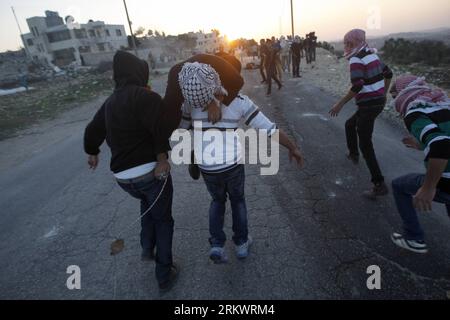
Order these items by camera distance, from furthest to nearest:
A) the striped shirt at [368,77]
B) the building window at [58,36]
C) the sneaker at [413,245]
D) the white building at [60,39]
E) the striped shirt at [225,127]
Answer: the building window at [58,36], the white building at [60,39], the striped shirt at [368,77], the sneaker at [413,245], the striped shirt at [225,127]

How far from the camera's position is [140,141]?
2.13 meters

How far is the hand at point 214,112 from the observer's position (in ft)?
6.44

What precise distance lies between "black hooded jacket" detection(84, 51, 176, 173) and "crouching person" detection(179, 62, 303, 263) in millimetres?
261

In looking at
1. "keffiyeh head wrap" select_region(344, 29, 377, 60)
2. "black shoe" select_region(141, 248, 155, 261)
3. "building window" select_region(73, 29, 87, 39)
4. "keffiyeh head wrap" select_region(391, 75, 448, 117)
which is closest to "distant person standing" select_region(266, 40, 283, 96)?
"keffiyeh head wrap" select_region(344, 29, 377, 60)

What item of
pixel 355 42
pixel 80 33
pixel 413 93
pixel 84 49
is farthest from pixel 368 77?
pixel 80 33

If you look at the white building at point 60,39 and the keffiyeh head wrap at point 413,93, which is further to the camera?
the white building at point 60,39

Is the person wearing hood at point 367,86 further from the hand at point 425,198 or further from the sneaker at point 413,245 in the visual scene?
the hand at point 425,198

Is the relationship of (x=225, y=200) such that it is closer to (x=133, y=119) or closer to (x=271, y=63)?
(x=133, y=119)

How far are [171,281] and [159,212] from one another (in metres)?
0.68

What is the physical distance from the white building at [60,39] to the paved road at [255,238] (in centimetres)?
5613

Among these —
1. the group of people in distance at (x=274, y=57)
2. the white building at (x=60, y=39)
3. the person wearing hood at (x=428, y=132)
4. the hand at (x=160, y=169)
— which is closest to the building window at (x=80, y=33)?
the white building at (x=60, y=39)

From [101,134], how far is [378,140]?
15.8 ft

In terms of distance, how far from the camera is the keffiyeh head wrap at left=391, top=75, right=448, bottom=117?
1997mm
